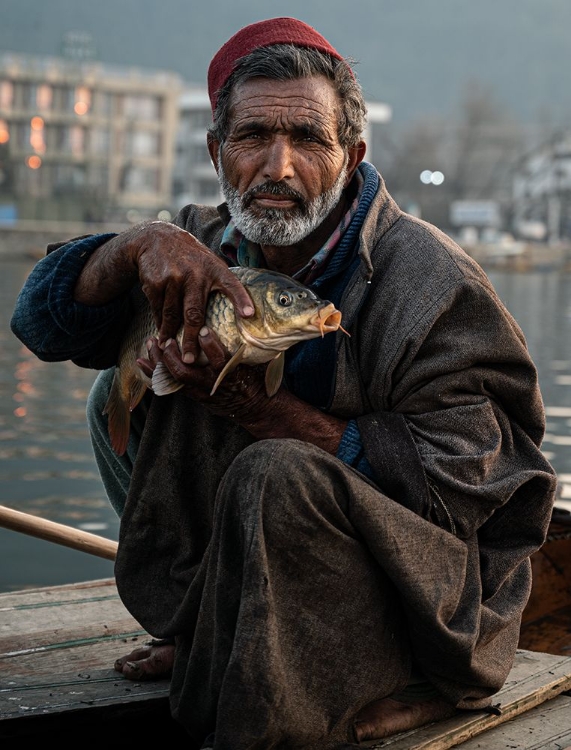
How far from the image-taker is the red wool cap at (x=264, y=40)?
8.86ft

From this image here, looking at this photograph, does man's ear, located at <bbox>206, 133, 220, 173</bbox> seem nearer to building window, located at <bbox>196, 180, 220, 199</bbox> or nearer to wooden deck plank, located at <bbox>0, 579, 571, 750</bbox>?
wooden deck plank, located at <bbox>0, 579, 571, 750</bbox>

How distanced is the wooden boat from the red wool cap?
1.54 meters

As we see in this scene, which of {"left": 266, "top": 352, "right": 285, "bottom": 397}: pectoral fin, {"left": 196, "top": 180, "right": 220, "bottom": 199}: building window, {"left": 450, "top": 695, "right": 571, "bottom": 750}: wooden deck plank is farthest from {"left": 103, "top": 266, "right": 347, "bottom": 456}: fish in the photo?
{"left": 196, "top": 180, "right": 220, "bottom": 199}: building window

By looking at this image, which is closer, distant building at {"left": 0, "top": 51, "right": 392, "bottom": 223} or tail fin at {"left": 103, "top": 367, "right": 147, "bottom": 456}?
tail fin at {"left": 103, "top": 367, "right": 147, "bottom": 456}

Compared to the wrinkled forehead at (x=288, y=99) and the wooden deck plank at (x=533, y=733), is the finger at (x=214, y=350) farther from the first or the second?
the wooden deck plank at (x=533, y=733)

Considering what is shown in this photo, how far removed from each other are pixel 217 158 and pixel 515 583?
1.34 meters

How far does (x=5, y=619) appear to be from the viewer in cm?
325

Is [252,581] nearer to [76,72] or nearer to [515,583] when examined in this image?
[515,583]

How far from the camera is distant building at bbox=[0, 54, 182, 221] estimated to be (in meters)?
77.6

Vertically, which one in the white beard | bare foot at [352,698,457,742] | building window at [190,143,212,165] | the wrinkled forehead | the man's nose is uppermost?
building window at [190,143,212,165]

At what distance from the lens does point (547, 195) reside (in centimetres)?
8250

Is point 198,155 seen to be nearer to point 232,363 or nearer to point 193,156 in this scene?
point 193,156

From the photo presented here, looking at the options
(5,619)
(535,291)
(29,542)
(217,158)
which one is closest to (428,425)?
(217,158)

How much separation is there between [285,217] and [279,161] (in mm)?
135
